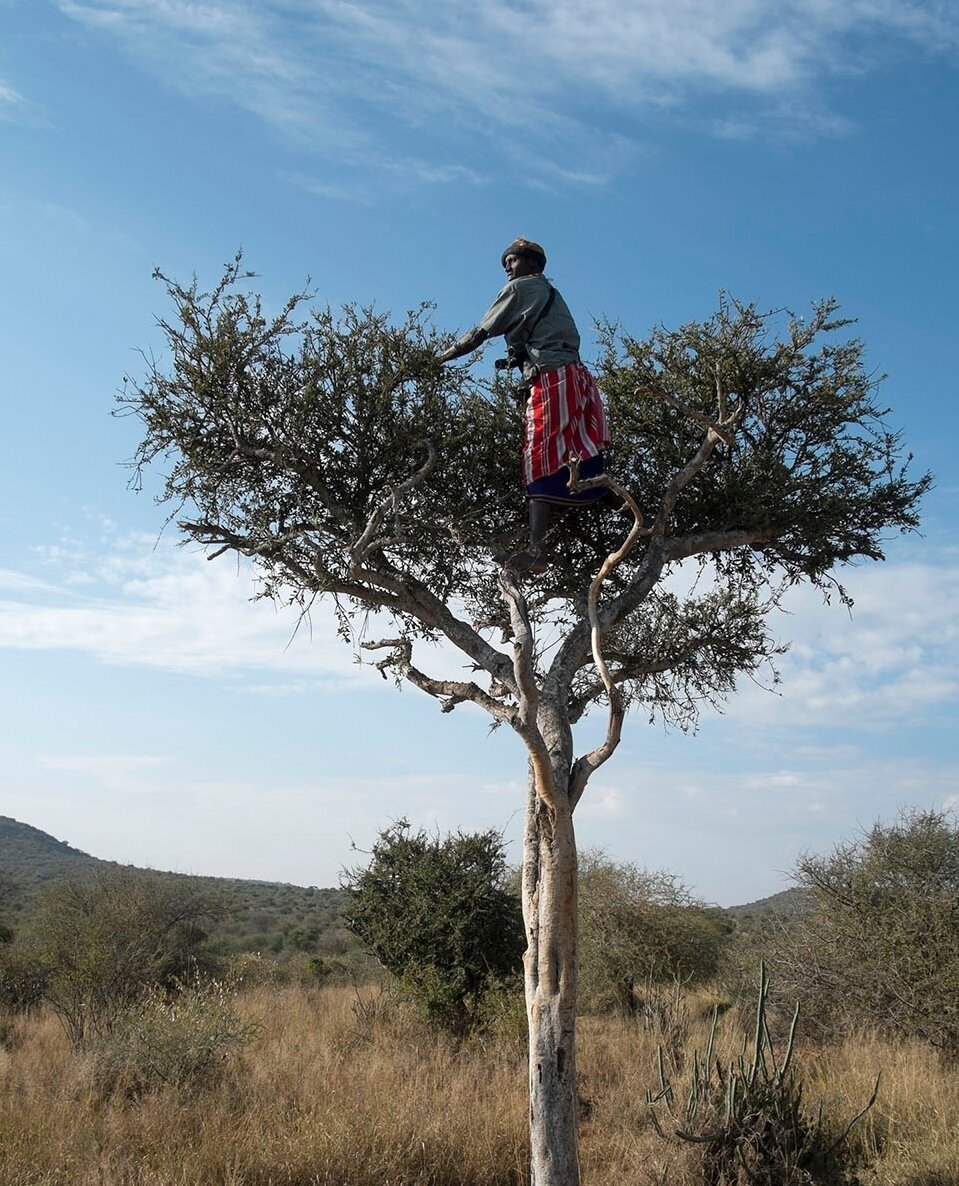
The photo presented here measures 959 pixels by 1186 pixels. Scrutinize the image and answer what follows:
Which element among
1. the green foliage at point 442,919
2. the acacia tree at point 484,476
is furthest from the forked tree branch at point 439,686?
the green foliage at point 442,919

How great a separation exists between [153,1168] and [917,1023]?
962cm

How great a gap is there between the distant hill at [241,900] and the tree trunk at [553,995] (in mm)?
12228

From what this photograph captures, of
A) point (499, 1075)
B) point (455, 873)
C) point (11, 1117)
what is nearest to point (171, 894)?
point (455, 873)

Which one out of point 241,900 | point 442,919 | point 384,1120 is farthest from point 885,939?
point 241,900

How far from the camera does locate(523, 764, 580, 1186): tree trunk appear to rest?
18.0 ft

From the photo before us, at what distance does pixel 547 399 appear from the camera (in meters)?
6.24

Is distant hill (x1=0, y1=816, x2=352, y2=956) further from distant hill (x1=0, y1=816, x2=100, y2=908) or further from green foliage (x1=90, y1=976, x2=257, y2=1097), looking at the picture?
green foliage (x1=90, y1=976, x2=257, y2=1097)

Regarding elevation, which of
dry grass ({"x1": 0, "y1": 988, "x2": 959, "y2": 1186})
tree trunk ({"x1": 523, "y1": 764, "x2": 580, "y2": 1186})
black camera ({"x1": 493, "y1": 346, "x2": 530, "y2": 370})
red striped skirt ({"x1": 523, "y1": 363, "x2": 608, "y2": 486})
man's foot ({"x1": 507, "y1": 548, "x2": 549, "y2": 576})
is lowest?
dry grass ({"x1": 0, "y1": 988, "x2": 959, "y2": 1186})

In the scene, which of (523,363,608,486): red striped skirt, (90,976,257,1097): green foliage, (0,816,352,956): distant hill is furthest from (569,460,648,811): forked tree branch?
(0,816,352,956): distant hill

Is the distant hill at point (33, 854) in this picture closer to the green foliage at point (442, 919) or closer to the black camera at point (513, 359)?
the green foliage at point (442, 919)

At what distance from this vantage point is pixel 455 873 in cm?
1450

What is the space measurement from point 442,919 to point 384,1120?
20.9ft

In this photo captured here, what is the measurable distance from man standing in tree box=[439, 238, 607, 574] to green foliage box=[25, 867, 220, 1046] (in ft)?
28.3

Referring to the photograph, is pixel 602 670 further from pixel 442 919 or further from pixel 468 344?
pixel 442 919
